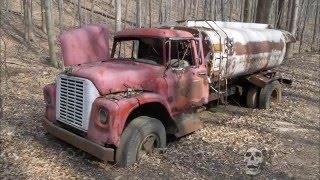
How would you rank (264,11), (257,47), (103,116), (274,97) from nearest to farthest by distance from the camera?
(103,116)
(257,47)
(274,97)
(264,11)

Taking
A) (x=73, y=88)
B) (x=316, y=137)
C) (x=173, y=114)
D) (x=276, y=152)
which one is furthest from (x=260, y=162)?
(x=73, y=88)

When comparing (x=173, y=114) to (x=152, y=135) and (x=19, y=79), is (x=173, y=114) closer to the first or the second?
(x=152, y=135)

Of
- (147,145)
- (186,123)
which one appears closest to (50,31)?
(186,123)

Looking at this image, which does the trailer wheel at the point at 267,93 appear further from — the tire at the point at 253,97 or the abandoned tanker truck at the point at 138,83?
the abandoned tanker truck at the point at 138,83

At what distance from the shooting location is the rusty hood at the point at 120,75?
6.26 meters

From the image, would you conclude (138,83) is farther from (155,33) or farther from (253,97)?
(253,97)

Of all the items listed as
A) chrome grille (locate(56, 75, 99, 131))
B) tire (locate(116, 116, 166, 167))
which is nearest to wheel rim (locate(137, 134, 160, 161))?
tire (locate(116, 116, 166, 167))

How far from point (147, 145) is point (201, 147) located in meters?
1.31

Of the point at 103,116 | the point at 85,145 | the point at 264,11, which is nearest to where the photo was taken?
the point at 103,116

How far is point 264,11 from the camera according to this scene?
15.4 metres

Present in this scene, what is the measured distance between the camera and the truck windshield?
293 inches

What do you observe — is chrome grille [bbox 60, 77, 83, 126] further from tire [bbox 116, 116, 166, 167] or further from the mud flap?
the mud flap
